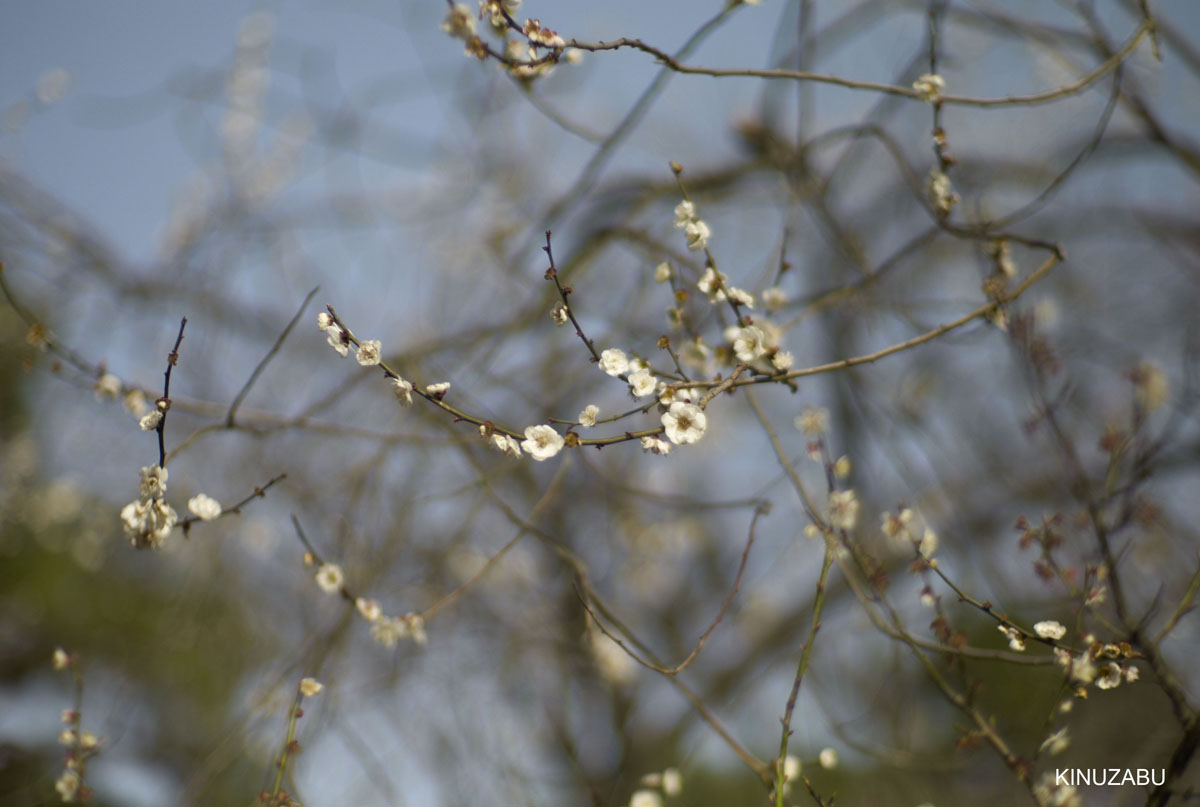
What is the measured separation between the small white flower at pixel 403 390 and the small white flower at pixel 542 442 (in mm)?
167

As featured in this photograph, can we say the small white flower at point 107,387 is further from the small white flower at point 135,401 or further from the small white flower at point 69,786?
the small white flower at point 69,786

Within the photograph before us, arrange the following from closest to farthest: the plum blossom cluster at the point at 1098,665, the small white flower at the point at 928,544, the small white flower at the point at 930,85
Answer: the plum blossom cluster at the point at 1098,665 → the small white flower at the point at 928,544 → the small white flower at the point at 930,85

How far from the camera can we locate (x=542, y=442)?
3.35ft

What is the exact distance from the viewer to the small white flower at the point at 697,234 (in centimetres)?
114

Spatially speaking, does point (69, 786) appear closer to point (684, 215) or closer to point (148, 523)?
point (148, 523)

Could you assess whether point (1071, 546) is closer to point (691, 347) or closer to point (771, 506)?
point (771, 506)

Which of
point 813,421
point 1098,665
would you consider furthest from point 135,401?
point 1098,665

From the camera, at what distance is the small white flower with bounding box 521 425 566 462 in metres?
1.00

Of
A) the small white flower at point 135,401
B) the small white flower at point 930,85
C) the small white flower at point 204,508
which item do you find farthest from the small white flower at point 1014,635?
the small white flower at point 135,401

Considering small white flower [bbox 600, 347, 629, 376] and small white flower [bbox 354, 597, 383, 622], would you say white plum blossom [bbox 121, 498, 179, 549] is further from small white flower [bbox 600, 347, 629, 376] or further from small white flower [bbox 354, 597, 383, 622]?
small white flower [bbox 600, 347, 629, 376]

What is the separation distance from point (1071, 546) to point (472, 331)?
157 cm

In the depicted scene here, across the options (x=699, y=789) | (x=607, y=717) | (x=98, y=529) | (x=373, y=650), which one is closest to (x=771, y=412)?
(x=607, y=717)

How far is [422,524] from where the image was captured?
9.43ft

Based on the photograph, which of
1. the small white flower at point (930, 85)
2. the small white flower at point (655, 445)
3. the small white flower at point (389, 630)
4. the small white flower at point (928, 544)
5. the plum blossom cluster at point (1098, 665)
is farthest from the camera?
the small white flower at point (389, 630)
